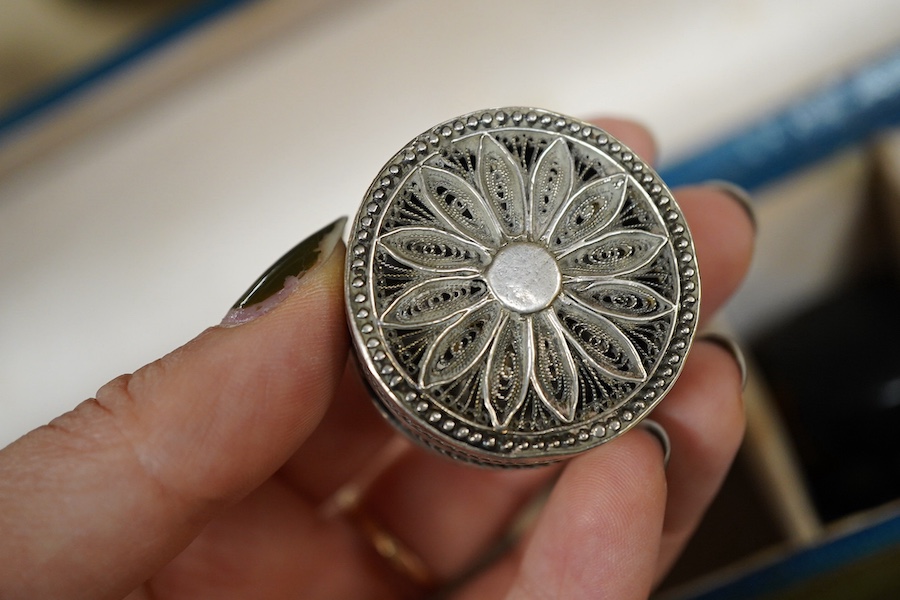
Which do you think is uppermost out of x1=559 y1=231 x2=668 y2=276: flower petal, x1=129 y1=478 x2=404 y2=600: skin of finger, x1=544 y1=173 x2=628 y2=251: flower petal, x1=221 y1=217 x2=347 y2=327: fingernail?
x1=221 y1=217 x2=347 y2=327: fingernail

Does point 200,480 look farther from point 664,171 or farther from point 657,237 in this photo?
point 664,171

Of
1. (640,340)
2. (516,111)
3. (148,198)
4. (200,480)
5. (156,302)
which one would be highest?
(148,198)

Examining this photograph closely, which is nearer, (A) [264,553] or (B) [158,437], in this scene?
(B) [158,437]

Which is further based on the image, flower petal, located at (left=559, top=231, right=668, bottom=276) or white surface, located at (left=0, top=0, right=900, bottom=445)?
white surface, located at (left=0, top=0, right=900, bottom=445)

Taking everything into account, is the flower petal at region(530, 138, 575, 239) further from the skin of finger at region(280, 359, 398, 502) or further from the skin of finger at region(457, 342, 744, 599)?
the skin of finger at region(280, 359, 398, 502)

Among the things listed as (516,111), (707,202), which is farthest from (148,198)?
(707,202)

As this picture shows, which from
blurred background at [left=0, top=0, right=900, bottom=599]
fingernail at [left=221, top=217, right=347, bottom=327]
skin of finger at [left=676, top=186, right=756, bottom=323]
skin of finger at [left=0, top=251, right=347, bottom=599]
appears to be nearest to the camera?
skin of finger at [left=0, top=251, right=347, bottom=599]

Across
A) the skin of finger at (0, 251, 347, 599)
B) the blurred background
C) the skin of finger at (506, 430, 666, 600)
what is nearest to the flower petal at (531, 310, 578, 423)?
the skin of finger at (506, 430, 666, 600)

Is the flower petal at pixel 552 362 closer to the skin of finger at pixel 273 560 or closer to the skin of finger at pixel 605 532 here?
the skin of finger at pixel 605 532
